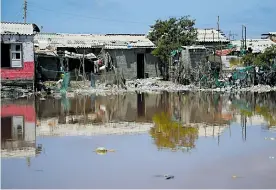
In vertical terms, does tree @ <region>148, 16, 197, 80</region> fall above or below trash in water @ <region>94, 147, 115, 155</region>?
above

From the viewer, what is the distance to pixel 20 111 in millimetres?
16656

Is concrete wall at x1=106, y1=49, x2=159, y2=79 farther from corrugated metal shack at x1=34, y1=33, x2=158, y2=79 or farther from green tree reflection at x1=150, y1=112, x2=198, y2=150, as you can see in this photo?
green tree reflection at x1=150, y1=112, x2=198, y2=150

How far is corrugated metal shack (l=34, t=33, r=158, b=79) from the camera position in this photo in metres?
31.9

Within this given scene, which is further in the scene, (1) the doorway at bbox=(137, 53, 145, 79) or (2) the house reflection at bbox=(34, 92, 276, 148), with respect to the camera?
(1) the doorway at bbox=(137, 53, 145, 79)

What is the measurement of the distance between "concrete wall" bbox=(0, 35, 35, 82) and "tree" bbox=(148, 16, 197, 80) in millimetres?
11109

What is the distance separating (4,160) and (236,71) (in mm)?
23369

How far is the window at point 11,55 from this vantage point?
2442 centimetres

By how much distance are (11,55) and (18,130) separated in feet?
42.5

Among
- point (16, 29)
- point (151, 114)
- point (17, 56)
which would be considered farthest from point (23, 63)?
point (151, 114)

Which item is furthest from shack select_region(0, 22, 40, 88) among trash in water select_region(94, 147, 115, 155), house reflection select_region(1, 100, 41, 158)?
trash in water select_region(94, 147, 115, 155)

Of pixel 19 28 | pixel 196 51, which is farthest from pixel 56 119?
pixel 196 51

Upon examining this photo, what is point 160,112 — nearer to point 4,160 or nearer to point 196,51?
point 4,160

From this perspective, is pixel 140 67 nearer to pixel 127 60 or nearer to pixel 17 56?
pixel 127 60

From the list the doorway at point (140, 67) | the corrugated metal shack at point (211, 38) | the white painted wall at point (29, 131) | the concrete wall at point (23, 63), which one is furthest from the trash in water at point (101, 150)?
the corrugated metal shack at point (211, 38)
